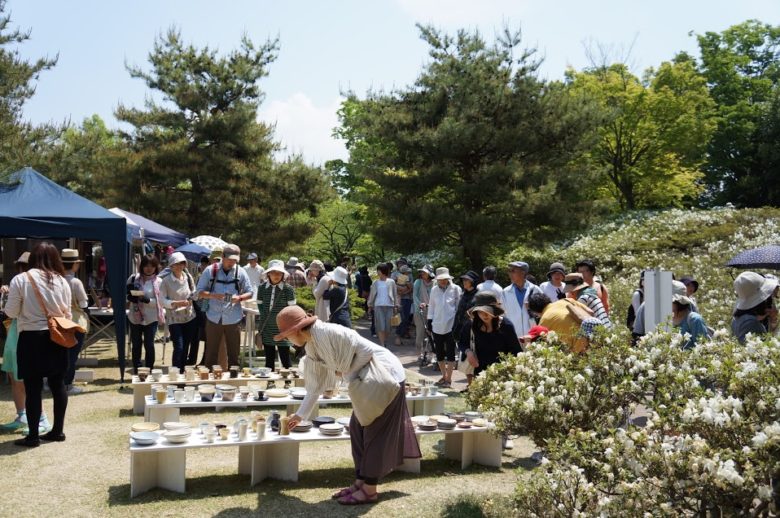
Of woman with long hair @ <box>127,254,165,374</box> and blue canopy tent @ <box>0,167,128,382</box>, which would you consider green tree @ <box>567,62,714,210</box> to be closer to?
woman with long hair @ <box>127,254,165,374</box>

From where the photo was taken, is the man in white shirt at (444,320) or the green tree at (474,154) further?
the green tree at (474,154)

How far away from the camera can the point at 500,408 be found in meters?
4.50

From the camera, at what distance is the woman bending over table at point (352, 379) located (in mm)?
4648

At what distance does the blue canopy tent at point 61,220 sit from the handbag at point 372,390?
5754mm

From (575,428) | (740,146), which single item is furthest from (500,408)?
(740,146)

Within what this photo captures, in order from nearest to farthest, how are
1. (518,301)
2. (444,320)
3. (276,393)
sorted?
1. (276,393)
2. (518,301)
3. (444,320)

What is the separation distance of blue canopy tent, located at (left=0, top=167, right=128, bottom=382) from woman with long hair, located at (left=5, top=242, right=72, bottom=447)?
2965mm

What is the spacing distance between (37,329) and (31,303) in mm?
225

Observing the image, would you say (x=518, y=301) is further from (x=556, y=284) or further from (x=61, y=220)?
(x=61, y=220)

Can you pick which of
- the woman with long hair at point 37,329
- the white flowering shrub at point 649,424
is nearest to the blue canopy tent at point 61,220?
the woman with long hair at point 37,329

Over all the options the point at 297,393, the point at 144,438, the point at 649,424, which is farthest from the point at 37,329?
the point at 649,424

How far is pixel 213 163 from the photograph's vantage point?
21047mm

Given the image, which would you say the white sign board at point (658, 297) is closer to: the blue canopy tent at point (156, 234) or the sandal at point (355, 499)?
the sandal at point (355, 499)

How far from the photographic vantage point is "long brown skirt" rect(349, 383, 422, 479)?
483 cm
